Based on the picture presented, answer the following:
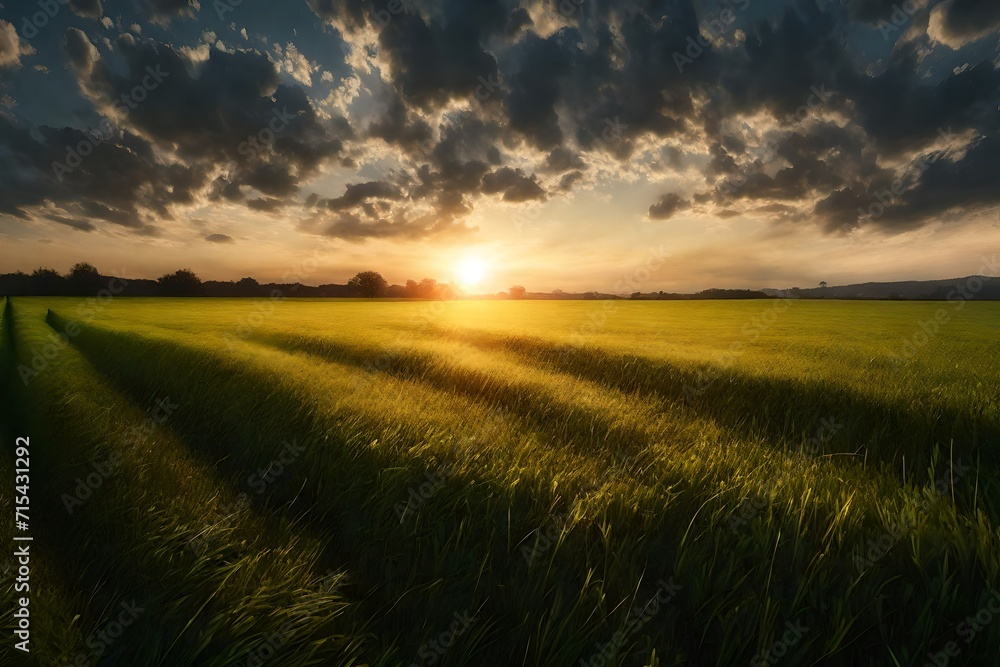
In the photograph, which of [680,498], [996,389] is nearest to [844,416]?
[996,389]

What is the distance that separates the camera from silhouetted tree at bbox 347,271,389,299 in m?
103

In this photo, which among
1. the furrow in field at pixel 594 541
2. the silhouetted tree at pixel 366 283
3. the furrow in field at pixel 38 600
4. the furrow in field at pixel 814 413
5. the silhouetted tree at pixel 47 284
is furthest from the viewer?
A: the silhouetted tree at pixel 366 283

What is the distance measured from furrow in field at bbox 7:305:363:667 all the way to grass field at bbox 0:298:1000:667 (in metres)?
0.01

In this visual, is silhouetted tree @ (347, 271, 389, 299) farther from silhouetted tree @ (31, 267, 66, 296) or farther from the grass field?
the grass field

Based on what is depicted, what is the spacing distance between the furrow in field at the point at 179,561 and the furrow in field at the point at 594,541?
15.3 inches

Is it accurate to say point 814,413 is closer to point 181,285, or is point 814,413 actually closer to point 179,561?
point 179,561

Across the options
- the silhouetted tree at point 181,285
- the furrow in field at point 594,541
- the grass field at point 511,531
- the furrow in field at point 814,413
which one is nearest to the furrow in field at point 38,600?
the grass field at point 511,531

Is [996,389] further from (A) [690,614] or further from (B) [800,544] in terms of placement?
(A) [690,614]

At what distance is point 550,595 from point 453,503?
1109mm

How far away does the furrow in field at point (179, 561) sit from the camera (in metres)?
1.85

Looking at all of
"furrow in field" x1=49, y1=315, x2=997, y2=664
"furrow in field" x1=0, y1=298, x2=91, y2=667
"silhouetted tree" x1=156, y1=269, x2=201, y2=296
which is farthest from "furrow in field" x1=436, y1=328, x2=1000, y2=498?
"silhouetted tree" x1=156, y1=269, x2=201, y2=296

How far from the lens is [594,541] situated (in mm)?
2797

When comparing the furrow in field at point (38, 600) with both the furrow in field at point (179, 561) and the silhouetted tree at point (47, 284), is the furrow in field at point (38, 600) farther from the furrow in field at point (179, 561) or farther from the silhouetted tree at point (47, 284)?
the silhouetted tree at point (47, 284)

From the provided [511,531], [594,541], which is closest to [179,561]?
[511,531]
